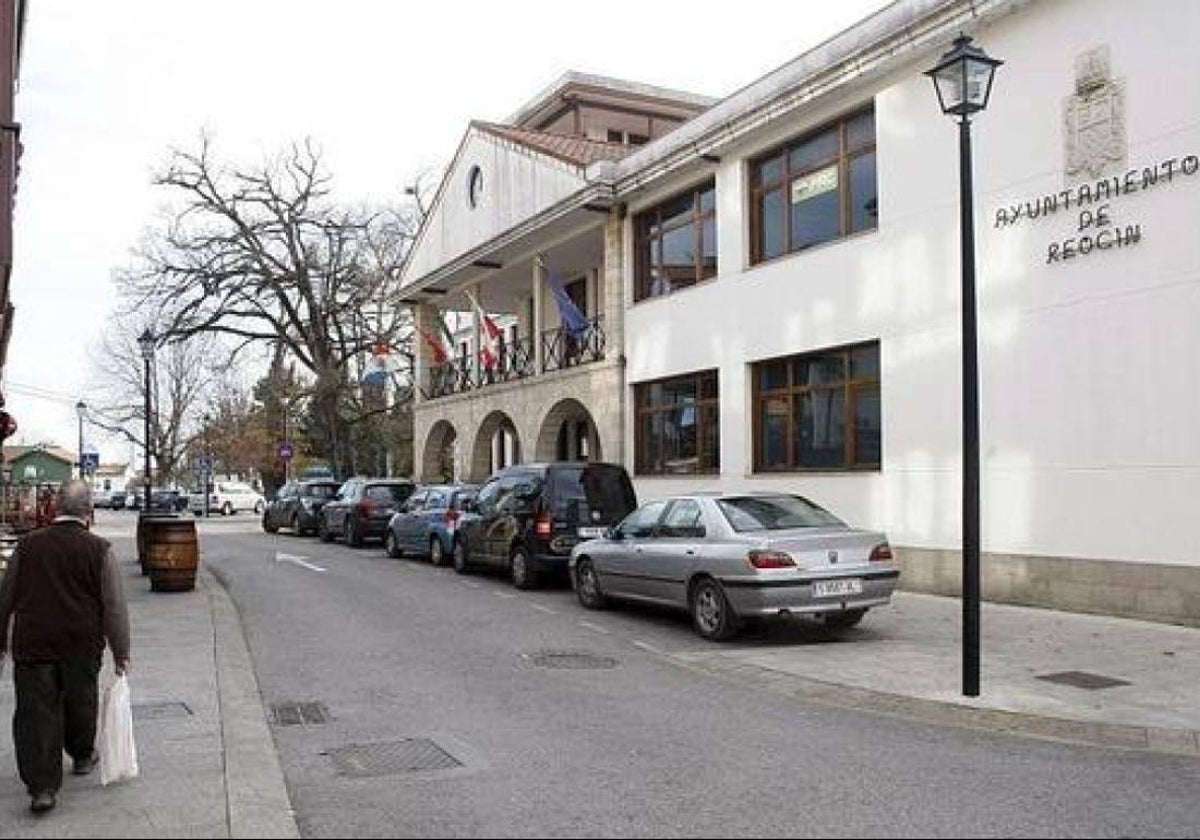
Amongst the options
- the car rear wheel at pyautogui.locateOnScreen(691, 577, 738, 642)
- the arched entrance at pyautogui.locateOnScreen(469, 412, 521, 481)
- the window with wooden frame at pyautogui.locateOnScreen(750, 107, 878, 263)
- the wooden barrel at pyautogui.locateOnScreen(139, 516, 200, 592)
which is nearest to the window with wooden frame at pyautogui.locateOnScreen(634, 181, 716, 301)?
the window with wooden frame at pyautogui.locateOnScreen(750, 107, 878, 263)

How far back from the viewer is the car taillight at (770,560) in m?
10.6

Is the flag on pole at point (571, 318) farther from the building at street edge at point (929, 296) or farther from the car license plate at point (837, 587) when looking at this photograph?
the car license plate at point (837, 587)

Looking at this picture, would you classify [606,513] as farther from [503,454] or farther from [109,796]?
[503,454]

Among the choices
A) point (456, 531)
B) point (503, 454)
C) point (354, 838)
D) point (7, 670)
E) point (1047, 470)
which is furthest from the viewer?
point (503, 454)

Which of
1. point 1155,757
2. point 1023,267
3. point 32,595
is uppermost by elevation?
point 1023,267

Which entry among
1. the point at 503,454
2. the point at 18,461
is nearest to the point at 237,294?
the point at 503,454

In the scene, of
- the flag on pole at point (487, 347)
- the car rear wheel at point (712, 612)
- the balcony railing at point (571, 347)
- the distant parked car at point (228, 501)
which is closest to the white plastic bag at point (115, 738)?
the car rear wheel at point (712, 612)

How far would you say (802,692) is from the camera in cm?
892

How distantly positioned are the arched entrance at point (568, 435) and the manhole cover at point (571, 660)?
12.5 m

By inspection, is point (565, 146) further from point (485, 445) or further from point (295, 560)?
point (295, 560)

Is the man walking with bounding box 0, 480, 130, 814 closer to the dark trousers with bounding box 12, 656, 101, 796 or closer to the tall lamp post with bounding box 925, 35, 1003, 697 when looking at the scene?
the dark trousers with bounding box 12, 656, 101, 796

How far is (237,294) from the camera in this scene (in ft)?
139

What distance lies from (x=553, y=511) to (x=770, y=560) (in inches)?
229

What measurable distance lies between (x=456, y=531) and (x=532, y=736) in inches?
473
